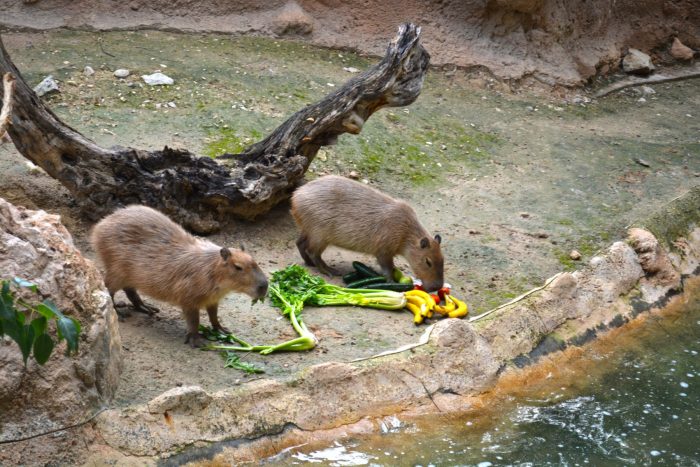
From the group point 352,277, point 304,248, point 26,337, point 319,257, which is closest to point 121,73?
point 304,248

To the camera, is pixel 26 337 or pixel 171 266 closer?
pixel 26 337

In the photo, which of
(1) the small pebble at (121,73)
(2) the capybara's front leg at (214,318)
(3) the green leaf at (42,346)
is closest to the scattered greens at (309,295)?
(2) the capybara's front leg at (214,318)

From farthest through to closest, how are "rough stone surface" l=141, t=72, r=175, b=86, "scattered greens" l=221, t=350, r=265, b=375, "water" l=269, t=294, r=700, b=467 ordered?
"rough stone surface" l=141, t=72, r=175, b=86 → "scattered greens" l=221, t=350, r=265, b=375 → "water" l=269, t=294, r=700, b=467

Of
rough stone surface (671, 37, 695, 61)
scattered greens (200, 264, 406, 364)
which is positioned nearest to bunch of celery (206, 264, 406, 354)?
scattered greens (200, 264, 406, 364)

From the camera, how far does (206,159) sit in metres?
7.71

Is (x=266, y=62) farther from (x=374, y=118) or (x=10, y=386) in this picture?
(x=10, y=386)

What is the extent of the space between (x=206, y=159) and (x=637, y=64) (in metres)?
7.32

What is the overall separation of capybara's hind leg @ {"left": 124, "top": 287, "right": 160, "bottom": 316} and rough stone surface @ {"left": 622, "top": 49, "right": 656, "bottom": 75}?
28.0 feet

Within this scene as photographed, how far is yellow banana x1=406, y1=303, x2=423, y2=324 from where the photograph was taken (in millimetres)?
6774

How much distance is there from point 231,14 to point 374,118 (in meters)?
2.59

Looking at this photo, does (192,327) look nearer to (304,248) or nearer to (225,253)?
(225,253)

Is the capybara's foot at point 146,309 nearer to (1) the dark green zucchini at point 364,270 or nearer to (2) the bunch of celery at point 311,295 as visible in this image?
(2) the bunch of celery at point 311,295

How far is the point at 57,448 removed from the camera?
4570 mm

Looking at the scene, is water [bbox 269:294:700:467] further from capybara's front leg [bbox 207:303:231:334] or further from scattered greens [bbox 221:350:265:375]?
capybara's front leg [bbox 207:303:231:334]
